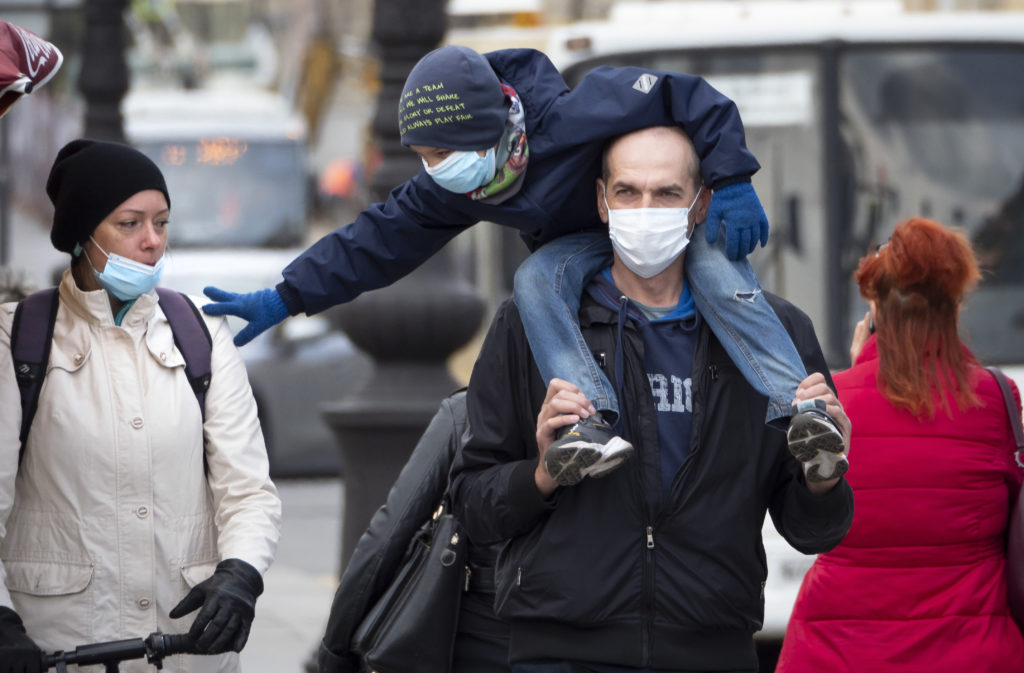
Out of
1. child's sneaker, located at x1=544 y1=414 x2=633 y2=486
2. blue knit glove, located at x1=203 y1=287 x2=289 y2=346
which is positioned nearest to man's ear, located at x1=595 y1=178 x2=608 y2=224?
child's sneaker, located at x1=544 y1=414 x2=633 y2=486

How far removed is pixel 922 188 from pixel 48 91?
21.4 m

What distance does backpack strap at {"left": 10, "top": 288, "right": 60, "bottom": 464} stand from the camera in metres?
3.78

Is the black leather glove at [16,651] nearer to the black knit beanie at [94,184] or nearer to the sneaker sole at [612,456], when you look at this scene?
the black knit beanie at [94,184]

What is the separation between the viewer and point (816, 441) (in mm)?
3312

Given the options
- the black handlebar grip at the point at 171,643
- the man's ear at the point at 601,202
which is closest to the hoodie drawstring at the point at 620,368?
the man's ear at the point at 601,202

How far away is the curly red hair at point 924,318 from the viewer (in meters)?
4.46

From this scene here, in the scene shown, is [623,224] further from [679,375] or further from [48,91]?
[48,91]

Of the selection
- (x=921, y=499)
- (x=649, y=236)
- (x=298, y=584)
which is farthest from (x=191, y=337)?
(x=298, y=584)

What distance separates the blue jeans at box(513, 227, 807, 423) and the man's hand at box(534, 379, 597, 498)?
6cm

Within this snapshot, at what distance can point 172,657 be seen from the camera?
390 centimetres

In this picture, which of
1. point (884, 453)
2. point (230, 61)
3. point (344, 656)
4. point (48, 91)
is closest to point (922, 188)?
point (884, 453)

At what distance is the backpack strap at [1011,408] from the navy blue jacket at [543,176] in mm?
1250

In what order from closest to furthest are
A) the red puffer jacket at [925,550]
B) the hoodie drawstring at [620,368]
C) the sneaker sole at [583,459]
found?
1. the sneaker sole at [583,459]
2. the hoodie drawstring at [620,368]
3. the red puffer jacket at [925,550]

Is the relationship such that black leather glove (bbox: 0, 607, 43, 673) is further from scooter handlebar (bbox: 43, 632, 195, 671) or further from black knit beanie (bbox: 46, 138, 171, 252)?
black knit beanie (bbox: 46, 138, 171, 252)
